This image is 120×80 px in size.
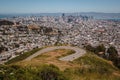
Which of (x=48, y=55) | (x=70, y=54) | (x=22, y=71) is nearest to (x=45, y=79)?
(x=22, y=71)

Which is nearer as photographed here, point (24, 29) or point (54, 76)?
point (54, 76)

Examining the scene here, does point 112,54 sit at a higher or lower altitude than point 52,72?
lower

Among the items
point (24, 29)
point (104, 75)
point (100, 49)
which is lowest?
point (24, 29)

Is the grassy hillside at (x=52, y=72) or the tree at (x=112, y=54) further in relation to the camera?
the tree at (x=112, y=54)

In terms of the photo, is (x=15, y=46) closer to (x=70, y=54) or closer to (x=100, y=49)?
(x=100, y=49)

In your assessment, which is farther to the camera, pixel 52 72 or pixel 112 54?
pixel 112 54

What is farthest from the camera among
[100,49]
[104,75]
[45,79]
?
[100,49]

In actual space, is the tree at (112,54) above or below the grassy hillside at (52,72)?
below

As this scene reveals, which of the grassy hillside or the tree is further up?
the grassy hillside

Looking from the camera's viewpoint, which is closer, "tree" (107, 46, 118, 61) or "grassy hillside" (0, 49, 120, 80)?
"grassy hillside" (0, 49, 120, 80)

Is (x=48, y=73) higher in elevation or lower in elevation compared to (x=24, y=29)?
higher

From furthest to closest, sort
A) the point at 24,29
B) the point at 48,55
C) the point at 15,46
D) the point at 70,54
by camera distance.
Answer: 1. the point at 24,29
2. the point at 15,46
3. the point at 70,54
4. the point at 48,55
